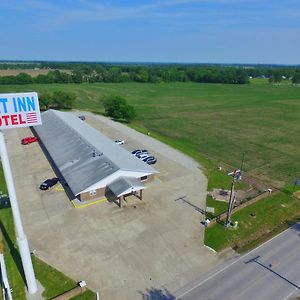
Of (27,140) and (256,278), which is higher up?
(27,140)

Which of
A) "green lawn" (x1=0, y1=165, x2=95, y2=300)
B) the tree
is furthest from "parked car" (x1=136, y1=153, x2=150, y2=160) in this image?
the tree

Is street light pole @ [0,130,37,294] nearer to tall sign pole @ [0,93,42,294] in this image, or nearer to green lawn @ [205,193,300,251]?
tall sign pole @ [0,93,42,294]

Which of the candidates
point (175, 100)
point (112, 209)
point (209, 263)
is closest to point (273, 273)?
point (209, 263)

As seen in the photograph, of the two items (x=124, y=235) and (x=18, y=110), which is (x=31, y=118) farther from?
(x=124, y=235)

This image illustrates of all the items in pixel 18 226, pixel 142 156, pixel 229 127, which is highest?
pixel 18 226

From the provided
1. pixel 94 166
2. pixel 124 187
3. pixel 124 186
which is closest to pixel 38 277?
pixel 124 187

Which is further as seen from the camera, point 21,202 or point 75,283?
point 21,202

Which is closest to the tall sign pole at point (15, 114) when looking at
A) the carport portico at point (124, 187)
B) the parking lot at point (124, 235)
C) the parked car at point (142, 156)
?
the parking lot at point (124, 235)

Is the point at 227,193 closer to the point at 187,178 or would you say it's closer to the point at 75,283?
the point at 187,178
